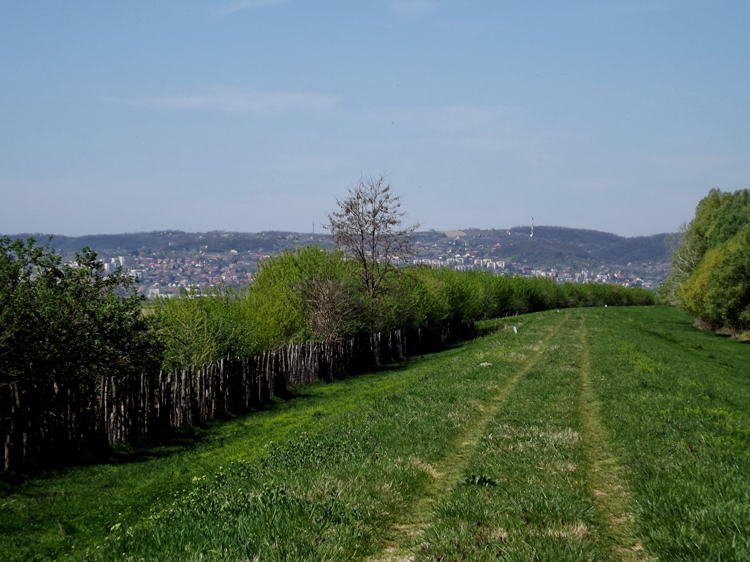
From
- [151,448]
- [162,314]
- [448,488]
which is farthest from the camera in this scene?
[162,314]

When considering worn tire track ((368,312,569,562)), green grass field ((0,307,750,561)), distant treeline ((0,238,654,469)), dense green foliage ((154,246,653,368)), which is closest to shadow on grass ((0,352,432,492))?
green grass field ((0,307,750,561))

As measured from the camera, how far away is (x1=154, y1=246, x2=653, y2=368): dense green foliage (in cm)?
3094

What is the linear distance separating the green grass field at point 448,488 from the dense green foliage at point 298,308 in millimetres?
9087

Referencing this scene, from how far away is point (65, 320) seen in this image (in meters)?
22.0

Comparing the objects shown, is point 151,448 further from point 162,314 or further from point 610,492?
point 610,492

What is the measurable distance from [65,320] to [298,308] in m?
24.1

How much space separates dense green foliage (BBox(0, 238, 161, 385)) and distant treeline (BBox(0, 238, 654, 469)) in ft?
0.14

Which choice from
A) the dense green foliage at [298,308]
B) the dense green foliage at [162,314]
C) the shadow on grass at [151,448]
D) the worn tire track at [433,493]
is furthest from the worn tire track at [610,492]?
the dense green foliage at [298,308]

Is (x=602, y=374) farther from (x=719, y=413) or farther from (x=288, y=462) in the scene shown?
(x=288, y=462)

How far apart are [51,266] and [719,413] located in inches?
829

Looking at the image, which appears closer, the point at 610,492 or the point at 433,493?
the point at 610,492

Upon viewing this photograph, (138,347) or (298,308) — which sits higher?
(138,347)

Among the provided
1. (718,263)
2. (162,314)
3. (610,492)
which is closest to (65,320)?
(162,314)

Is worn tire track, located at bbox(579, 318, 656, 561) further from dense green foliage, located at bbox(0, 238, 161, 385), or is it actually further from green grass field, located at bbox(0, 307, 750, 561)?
dense green foliage, located at bbox(0, 238, 161, 385)
